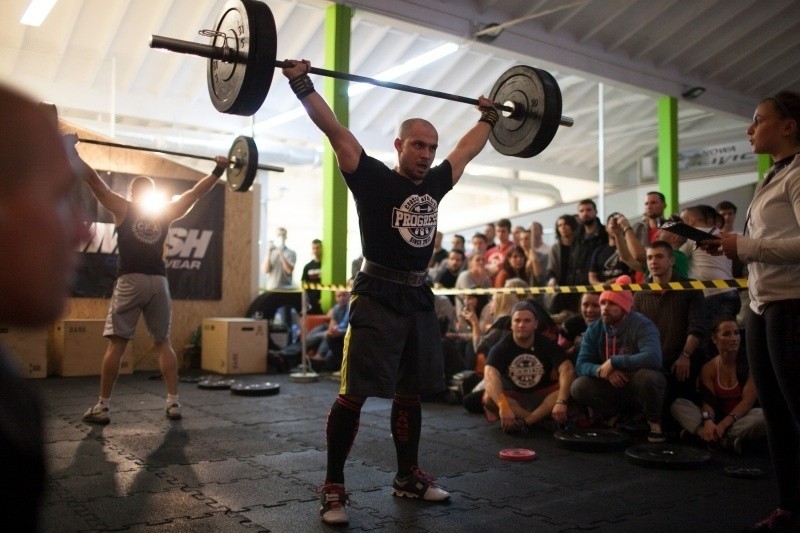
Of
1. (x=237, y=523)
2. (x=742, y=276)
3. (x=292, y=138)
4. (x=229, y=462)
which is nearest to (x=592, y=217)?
(x=742, y=276)

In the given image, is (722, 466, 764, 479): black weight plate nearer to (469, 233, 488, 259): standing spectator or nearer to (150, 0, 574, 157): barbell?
Answer: (150, 0, 574, 157): barbell

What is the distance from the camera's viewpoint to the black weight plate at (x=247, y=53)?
7.45 ft

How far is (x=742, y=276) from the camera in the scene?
4336 millimetres

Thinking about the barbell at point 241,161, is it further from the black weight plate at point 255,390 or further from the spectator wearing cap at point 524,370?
the spectator wearing cap at point 524,370

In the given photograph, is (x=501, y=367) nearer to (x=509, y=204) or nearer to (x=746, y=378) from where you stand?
(x=746, y=378)

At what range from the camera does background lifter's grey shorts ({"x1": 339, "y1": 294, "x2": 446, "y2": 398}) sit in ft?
7.31

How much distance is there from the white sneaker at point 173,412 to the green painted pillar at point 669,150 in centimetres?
657

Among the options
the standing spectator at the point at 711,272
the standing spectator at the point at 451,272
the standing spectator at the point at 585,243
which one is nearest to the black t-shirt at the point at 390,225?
the standing spectator at the point at 711,272

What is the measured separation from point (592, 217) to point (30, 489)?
4.98 metres

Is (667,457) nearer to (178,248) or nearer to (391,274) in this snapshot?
(391,274)

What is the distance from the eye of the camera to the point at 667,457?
2.92m

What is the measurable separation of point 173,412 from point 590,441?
89.9 inches

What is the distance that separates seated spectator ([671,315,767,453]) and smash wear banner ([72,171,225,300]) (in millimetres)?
4807

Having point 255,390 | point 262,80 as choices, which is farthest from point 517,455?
point 255,390
